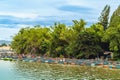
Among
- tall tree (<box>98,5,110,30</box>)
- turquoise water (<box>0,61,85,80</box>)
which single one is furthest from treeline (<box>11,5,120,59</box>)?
turquoise water (<box>0,61,85,80</box>)

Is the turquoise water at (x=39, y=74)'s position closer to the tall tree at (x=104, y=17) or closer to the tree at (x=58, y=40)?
the tree at (x=58, y=40)

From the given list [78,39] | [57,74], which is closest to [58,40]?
[78,39]

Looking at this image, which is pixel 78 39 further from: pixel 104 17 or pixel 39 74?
pixel 39 74

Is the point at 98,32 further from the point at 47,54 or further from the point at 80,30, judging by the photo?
the point at 47,54

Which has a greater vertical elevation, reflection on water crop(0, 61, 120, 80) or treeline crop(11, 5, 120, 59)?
treeline crop(11, 5, 120, 59)

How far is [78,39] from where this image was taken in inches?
2867

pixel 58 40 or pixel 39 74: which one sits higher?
pixel 58 40

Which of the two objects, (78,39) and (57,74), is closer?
(57,74)

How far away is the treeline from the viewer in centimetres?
6973

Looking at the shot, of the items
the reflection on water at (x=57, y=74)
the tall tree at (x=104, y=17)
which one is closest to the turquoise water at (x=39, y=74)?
the reflection on water at (x=57, y=74)

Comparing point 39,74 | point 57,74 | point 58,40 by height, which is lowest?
point 57,74

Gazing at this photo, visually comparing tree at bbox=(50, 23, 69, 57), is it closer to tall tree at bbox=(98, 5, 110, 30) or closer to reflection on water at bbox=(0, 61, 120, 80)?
tall tree at bbox=(98, 5, 110, 30)

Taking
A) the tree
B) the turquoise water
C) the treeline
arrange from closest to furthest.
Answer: the turquoise water
the treeline
the tree

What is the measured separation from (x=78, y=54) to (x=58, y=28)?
1408cm
